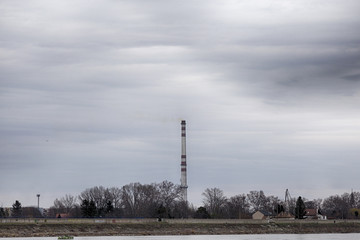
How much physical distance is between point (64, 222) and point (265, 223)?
172 feet

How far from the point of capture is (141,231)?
12925 cm

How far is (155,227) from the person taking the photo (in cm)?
13438

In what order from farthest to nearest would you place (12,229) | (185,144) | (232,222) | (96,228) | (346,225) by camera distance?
(185,144) → (346,225) → (232,222) → (96,228) → (12,229)

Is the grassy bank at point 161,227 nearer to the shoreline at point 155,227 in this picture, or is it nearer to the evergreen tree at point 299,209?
the shoreline at point 155,227

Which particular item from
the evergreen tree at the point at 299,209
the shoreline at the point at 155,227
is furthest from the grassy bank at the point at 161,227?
the evergreen tree at the point at 299,209

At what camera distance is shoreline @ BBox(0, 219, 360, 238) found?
387 feet

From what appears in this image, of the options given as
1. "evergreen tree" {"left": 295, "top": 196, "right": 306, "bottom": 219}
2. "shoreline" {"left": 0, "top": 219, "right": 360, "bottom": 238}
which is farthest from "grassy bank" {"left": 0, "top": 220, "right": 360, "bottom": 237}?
"evergreen tree" {"left": 295, "top": 196, "right": 306, "bottom": 219}

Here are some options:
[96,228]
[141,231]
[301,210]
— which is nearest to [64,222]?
[96,228]

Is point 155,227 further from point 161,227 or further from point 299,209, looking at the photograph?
point 299,209

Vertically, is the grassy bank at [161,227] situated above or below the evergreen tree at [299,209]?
below

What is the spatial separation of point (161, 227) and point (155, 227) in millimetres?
1683

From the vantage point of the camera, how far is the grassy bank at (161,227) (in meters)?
118

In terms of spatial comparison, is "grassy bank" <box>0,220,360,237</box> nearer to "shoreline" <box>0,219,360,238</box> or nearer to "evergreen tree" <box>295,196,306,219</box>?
"shoreline" <box>0,219,360,238</box>

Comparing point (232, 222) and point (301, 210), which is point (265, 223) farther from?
point (301, 210)
